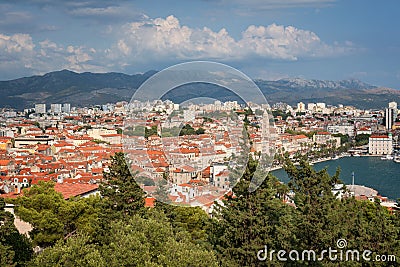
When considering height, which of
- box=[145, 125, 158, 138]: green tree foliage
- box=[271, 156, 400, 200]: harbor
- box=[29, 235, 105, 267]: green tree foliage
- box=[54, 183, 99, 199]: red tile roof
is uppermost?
box=[145, 125, 158, 138]: green tree foliage

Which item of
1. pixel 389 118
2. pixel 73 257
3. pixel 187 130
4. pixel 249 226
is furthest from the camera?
pixel 389 118

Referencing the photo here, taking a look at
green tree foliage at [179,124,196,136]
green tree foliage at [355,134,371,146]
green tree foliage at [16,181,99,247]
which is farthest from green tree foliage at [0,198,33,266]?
green tree foliage at [355,134,371,146]

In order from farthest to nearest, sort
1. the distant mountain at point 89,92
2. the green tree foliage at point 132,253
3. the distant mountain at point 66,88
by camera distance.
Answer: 1. the distant mountain at point 66,88
2. the distant mountain at point 89,92
3. the green tree foliage at point 132,253

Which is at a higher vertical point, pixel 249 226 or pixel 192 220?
pixel 249 226

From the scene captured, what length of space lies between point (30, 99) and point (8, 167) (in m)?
50.3

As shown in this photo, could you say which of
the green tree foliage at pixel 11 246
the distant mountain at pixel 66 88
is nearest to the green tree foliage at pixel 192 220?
the green tree foliage at pixel 11 246

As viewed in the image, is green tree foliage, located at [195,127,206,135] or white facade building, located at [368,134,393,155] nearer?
green tree foliage, located at [195,127,206,135]

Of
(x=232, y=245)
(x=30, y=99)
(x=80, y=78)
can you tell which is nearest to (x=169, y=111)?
(x=232, y=245)

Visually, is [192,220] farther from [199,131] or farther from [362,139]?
[362,139]

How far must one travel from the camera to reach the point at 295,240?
3656 mm

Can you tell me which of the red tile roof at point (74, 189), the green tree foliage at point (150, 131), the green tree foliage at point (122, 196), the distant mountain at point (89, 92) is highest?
the distant mountain at point (89, 92)

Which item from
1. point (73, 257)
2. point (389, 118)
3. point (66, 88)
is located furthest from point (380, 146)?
point (66, 88)

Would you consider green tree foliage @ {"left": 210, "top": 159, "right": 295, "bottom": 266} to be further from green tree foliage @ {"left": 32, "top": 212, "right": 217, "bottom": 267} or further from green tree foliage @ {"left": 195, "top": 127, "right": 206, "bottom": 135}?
green tree foliage @ {"left": 195, "top": 127, "right": 206, "bottom": 135}

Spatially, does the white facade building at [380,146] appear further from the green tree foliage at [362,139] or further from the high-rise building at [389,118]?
the high-rise building at [389,118]
